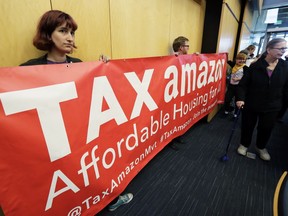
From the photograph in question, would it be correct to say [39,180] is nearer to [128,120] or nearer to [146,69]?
[128,120]

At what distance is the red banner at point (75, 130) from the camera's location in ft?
2.39

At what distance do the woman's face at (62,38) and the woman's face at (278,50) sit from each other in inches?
74.9

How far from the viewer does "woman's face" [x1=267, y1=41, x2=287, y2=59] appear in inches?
65.9

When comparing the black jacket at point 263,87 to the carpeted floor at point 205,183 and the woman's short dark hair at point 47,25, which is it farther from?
the woman's short dark hair at point 47,25

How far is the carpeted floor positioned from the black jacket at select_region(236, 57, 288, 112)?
76 cm

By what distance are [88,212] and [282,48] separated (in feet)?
7.43

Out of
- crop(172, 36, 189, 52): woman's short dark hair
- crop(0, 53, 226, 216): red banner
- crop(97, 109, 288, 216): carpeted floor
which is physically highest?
crop(172, 36, 189, 52): woman's short dark hair

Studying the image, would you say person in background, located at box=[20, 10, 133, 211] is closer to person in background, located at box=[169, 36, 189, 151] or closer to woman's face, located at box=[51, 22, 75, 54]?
woman's face, located at box=[51, 22, 75, 54]

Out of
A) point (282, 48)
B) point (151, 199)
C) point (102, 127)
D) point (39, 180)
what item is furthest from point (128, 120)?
point (282, 48)

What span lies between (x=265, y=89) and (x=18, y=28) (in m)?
2.28

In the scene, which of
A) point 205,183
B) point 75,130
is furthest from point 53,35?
point 205,183

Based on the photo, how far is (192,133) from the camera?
9.36 feet

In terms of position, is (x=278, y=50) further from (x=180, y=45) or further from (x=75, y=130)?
(x=75, y=130)

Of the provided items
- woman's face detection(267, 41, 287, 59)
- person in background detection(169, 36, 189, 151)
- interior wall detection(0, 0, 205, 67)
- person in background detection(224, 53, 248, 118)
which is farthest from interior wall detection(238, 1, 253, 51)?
woman's face detection(267, 41, 287, 59)
